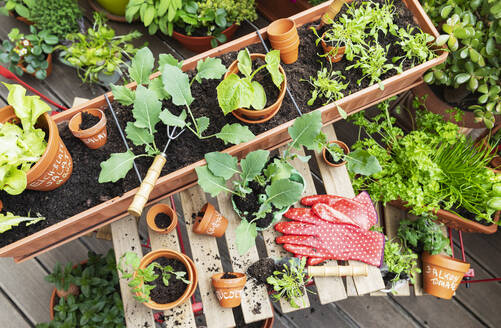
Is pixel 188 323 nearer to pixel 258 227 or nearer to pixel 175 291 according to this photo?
pixel 175 291

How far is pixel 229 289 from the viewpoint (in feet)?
3.66

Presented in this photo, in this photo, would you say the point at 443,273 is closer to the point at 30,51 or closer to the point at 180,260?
the point at 180,260

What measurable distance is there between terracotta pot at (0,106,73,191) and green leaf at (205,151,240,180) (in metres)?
0.43

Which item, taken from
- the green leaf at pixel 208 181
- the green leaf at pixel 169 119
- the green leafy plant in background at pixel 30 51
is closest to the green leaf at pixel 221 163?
the green leaf at pixel 208 181

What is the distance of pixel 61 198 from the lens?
3.66 feet

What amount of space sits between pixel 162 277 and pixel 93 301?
1.64ft

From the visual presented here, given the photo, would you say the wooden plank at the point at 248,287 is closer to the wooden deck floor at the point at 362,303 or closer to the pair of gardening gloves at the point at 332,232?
the pair of gardening gloves at the point at 332,232

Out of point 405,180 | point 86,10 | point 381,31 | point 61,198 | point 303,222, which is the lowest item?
point 405,180

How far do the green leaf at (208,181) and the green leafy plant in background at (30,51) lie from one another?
1.32 meters

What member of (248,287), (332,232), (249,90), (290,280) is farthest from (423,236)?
(249,90)

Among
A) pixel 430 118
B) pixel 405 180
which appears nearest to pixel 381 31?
pixel 430 118

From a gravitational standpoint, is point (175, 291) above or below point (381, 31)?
below

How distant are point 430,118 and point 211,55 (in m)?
0.93

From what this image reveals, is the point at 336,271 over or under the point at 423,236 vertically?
over
